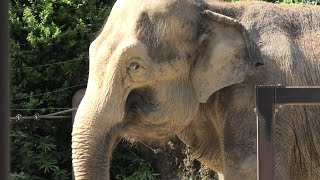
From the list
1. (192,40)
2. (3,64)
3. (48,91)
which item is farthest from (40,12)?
(3,64)

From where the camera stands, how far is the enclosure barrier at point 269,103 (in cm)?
243

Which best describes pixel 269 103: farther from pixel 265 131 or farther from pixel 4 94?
pixel 4 94

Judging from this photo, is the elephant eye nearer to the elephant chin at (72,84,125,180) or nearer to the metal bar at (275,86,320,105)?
the elephant chin at (72,84,125,180)

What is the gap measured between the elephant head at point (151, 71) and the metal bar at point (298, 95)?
1.51 meters

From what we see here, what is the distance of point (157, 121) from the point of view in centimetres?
408

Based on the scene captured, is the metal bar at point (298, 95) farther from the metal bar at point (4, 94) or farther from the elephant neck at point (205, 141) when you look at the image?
the elephant neck at point (205, 141)

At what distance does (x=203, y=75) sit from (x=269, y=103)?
1627 mm

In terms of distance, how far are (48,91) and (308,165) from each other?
15.6 feet

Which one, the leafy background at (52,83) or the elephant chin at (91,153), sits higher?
the leafy background at (52,83)

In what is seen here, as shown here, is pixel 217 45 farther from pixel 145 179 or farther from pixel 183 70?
pixel 145 179

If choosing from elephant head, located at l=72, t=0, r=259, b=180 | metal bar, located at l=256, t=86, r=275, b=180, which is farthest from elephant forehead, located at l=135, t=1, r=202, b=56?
metal bar, located at l=256, t=86, r=275, b=180

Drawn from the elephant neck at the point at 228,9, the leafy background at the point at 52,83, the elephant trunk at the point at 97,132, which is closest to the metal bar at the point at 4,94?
the elephant trunk at the point at 97,132

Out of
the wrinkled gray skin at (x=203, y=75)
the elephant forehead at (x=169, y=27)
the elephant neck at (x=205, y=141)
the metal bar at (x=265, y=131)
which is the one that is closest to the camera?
the metal bar at (x=265, y=131)

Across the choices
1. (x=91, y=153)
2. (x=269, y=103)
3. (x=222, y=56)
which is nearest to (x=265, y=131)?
(x=269, y=103)
